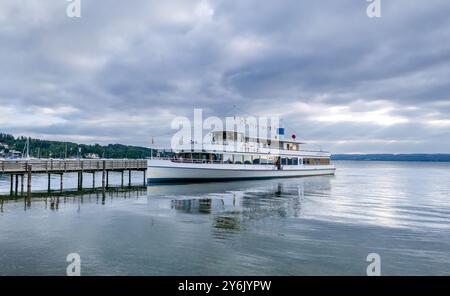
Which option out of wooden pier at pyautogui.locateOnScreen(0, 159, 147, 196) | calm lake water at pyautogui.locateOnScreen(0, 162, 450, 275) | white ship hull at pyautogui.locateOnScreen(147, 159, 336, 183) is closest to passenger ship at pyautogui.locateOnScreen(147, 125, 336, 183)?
white ship hull at pyautogui.locateOnScreen(147, 159, 336, 183)

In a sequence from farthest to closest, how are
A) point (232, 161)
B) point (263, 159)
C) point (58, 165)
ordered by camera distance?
point (263, 159), point (232, 161), point (58, 165)

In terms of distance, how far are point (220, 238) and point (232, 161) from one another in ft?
107

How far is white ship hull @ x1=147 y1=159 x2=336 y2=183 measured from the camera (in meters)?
40.2

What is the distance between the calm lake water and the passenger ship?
50.5 ft

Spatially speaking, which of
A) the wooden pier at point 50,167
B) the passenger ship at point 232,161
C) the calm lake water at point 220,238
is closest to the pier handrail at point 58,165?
the wooden pier at point 50,167

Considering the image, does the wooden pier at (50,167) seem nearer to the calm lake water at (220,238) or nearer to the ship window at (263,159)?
the calm lake water at (220,238)

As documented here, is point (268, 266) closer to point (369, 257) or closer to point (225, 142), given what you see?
point (369, 257)

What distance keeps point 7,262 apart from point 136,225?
23.6 ft

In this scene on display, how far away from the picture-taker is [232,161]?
156 feet

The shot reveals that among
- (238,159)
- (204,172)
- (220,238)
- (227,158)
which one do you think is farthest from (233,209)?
(238,159)

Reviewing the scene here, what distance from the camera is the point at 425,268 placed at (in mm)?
11516

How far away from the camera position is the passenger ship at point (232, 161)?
41.1m

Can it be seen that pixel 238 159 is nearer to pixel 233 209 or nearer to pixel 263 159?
pixel 263 159
